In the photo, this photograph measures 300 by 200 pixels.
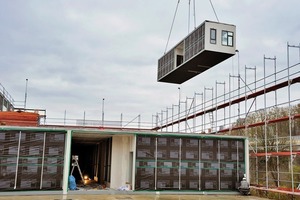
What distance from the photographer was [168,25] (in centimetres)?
2972

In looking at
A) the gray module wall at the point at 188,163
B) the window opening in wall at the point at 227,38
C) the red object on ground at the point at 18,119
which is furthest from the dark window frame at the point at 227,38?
the red object on ground at the point at 18,119

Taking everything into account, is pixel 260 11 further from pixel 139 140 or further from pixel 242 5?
pixel 139 140

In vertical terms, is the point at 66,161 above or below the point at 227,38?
below

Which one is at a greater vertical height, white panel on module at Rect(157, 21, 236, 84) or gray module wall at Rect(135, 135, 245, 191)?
white panel on module at Rect(157, 21, 236, 84)

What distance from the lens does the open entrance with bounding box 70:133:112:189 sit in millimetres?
22250

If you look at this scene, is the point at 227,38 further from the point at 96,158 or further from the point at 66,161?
the point at 96,158

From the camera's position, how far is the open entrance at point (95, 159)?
22.2 meters

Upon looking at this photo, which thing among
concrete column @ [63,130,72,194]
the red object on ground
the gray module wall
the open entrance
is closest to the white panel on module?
the gray module wall

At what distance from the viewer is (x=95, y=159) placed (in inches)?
1154

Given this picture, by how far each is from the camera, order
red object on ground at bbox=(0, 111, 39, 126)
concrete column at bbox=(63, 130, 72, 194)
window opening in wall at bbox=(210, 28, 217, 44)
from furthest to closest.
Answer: window opening in wall at bbox=(210, 28, 217, 44)
red object on ground at bbox=(0, 111, 39, 126)
concrete column at bbox=(63, 130, 72, 194)

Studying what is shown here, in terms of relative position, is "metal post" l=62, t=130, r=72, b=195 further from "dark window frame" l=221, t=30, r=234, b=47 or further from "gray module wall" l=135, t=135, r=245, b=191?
"dark window frame" l=221, t=30, r=234, b=47

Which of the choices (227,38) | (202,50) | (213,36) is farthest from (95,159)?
(227,38)

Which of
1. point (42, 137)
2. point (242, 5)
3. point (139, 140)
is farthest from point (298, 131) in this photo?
point (42, 137)

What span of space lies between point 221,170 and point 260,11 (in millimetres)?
9556
